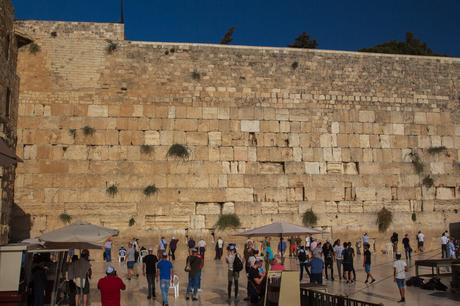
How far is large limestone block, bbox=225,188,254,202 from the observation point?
1736 centimetres

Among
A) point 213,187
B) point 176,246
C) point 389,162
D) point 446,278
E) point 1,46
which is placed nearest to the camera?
point 446,278

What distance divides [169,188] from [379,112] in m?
8.31

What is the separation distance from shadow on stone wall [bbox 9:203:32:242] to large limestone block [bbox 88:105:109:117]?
12.3 ft

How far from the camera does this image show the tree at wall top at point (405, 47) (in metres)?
33.3

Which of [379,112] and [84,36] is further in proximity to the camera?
[379,112]

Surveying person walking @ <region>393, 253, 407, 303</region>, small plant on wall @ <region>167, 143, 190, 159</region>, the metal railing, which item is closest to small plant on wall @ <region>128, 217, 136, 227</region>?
small plant on wall @ <region>167, 143, 190, 159</region>

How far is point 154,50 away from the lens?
17828 mm

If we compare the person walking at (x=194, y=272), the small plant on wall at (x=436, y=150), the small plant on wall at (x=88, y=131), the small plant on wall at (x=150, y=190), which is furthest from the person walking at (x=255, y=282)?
the small plant on wall at (x=436, y=150)

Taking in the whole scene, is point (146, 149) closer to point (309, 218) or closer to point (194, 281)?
point (309, 218)

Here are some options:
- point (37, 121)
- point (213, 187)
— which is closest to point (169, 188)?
point (213, 187)

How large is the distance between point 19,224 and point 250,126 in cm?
812

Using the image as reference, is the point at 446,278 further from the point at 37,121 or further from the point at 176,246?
the point at 37,121

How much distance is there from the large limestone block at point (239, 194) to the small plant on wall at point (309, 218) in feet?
6.38

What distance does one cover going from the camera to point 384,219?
1817cm
